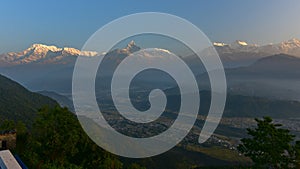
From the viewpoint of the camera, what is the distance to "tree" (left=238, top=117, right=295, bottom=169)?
33.1 meters

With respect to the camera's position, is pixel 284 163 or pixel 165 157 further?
pixel 165 157

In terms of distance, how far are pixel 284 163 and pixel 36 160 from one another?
28.0 m

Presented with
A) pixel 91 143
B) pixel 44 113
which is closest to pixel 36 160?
pixel 44 113

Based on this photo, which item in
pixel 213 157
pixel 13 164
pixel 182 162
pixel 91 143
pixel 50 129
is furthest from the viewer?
pixel 213 157

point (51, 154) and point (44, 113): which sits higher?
point (44, 113)

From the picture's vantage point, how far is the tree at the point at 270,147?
3306 cm

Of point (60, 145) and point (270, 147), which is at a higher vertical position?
point (270, 147)

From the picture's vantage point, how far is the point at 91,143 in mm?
37938

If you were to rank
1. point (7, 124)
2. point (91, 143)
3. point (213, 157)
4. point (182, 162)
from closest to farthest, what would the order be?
point (91, 143)
point (7, 124)
point (182, 162)
point (213, 157)

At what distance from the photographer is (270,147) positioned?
3341 cm

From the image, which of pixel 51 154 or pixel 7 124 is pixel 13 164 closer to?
pixel 51 154

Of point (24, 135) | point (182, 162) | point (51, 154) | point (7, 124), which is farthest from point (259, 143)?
point (182, 162)

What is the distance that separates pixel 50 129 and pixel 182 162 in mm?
134154

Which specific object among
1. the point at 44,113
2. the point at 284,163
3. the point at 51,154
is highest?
the point at 44,113
